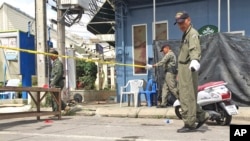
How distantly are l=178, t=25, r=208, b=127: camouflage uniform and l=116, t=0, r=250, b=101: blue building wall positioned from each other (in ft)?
19.1

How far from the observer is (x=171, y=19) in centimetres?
1288

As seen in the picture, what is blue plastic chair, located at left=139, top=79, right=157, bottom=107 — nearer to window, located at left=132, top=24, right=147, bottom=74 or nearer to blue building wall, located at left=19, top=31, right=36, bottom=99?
window, located at left=132, top=24, right=147, bottom=74

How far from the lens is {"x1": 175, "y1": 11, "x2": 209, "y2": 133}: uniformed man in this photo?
6387mm

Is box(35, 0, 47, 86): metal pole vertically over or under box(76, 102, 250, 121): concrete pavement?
over

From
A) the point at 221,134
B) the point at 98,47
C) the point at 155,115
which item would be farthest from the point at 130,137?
the point at 98,47

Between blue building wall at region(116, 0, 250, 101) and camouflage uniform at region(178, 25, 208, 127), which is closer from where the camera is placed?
camouflage uniform at region(178, 25, 208, 127)

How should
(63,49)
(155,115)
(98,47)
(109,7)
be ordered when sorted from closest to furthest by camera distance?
(155,115), (63,49), (109,7), (98,47)

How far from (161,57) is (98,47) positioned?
1057 centimetres

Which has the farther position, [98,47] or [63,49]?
[98,47]

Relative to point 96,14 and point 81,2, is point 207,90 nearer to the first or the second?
point 81,2

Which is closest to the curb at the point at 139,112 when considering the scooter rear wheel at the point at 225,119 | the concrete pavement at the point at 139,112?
the concrete pavement at the point at 139,112

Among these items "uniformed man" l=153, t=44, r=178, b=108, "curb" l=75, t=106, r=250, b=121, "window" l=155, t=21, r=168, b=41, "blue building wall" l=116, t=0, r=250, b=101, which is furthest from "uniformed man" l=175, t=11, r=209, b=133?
"window" l=155, t=21, r=168, b=41

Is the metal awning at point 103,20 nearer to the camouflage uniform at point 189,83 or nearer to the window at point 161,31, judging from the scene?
the window at point 161,31

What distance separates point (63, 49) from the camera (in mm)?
11906
